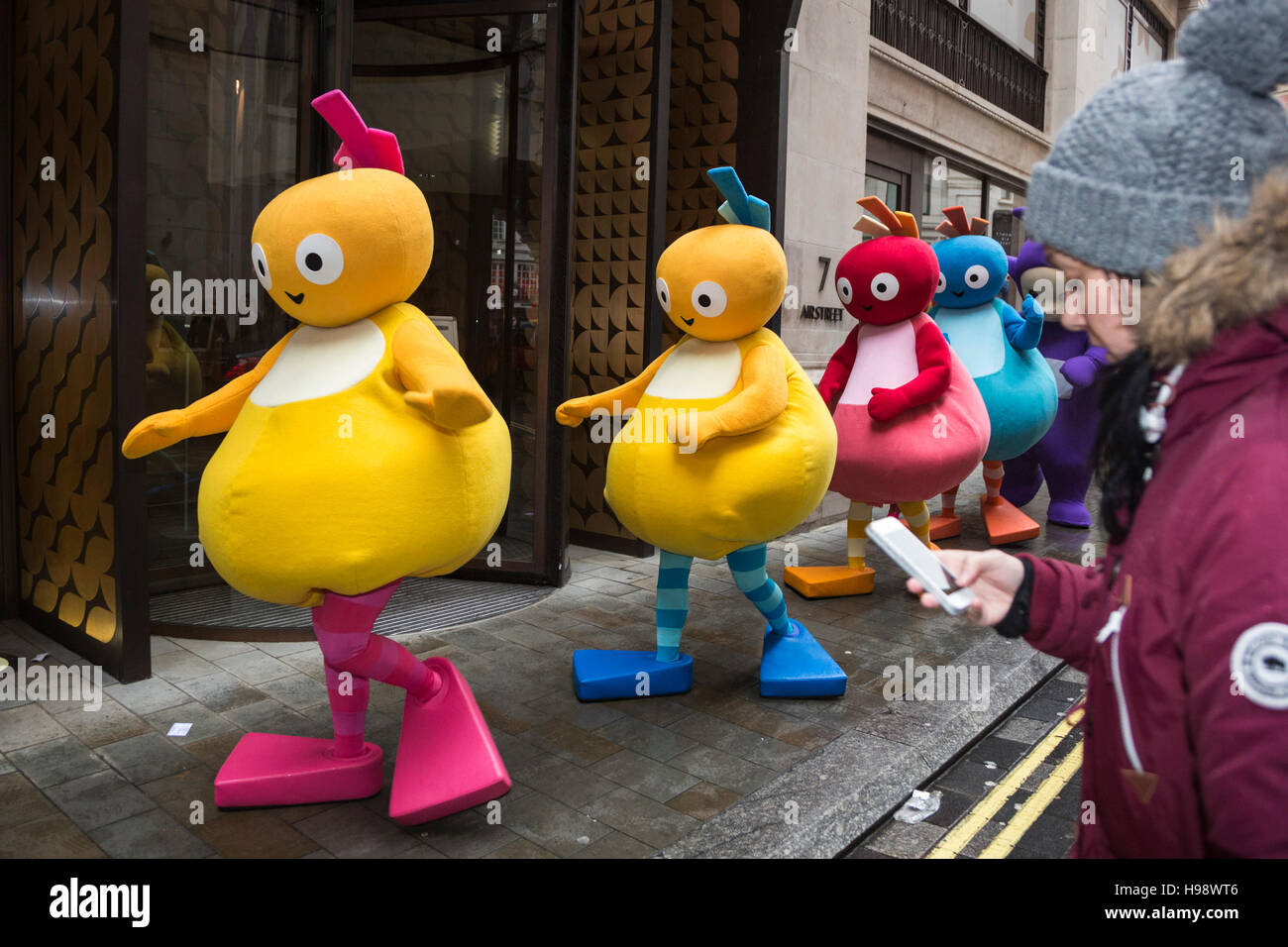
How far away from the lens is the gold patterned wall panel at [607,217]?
6828mm

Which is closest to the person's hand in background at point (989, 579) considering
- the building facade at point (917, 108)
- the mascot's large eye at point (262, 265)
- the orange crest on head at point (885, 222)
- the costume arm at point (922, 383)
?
the mascot's large eye at point (262, 265)

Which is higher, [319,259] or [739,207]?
[739,207]

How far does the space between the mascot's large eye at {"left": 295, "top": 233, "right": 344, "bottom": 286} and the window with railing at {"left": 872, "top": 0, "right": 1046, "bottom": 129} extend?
8080mm

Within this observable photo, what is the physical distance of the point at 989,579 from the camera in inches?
71.8

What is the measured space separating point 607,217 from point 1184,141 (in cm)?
599

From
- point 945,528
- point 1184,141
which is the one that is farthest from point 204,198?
point 945,528

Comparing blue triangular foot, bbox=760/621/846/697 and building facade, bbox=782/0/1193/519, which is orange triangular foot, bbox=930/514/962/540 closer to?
building facade, bbox=782/0/1193/519

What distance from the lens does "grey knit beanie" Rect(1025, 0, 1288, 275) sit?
1.42 m

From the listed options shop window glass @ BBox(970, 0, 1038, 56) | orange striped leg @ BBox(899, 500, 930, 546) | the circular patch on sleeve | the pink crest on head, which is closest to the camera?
the circular patch on sleeve

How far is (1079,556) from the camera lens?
7496 mm

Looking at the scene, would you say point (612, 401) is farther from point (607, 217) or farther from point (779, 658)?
point (607, 217)

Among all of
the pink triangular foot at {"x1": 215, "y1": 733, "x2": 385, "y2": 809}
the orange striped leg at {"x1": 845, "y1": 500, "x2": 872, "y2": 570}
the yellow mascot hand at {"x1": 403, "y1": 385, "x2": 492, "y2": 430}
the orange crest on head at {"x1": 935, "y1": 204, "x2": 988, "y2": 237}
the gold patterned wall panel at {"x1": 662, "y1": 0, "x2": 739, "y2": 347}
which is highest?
the gold patterned wall panel at {"x1": 662, "y1": 0, "x2": 739, "y2": 347}

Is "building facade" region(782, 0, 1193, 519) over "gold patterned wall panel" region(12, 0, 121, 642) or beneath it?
over

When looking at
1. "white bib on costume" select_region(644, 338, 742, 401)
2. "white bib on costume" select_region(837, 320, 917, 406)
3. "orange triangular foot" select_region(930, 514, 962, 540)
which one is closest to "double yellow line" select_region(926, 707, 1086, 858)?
"white bib on costume" select_region(644, 338, 742, 401)
